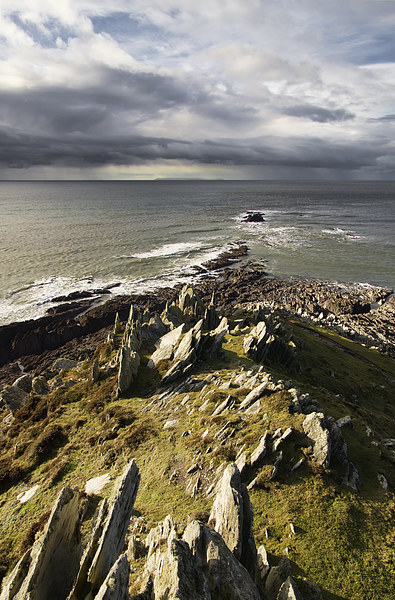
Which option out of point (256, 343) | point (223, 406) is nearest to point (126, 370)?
point (223, 406)

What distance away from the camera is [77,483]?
64.2 feet

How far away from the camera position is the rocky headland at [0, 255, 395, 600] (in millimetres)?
9484

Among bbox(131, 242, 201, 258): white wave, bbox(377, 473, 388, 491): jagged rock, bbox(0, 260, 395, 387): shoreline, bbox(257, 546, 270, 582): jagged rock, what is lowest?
bbox(0, 260, 395, 387): shoreline

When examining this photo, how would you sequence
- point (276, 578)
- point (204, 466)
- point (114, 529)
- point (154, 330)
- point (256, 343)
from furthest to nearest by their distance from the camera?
point (154, 330) < point (256, 343) < point (204, 466) < point (276, 578) < point (114, 529)

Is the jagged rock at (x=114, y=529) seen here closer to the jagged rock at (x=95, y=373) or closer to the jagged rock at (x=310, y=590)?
→ the jagged rock at (x=310, y=590)

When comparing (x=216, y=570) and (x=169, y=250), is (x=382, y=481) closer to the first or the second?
(x=216, y=570)

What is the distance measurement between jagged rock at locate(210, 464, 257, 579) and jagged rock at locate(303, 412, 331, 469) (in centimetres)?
664

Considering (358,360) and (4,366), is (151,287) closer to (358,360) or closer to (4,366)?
(4,366)

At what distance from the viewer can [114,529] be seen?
9.70 metres

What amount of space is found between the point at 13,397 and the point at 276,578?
33560 mm

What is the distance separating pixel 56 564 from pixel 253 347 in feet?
83.4

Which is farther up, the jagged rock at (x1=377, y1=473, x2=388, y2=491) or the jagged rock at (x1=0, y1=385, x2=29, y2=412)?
the jagged rock at (x1=377, y1=473, x2=388, y2=491)

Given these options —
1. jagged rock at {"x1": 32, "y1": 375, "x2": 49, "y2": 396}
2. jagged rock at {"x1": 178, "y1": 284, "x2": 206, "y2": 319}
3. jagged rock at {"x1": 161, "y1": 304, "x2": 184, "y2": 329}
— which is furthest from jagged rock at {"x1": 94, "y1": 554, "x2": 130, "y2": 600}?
jagged rock at {"x1": 178, "y1": 284, "x2": 206, "y2": 319}

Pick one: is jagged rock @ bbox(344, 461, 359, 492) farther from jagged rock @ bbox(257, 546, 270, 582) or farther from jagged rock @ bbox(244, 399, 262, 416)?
jagged rock @ bbox(257, 546, 270, 582)
